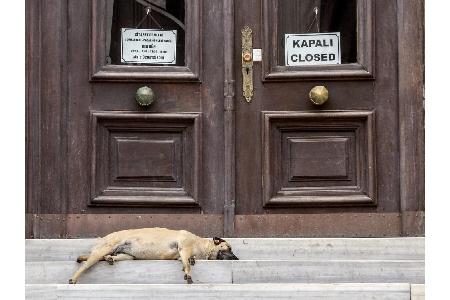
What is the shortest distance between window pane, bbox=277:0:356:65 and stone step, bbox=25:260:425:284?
1484 mm

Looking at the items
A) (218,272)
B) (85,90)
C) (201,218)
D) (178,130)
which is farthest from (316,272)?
(85,90)

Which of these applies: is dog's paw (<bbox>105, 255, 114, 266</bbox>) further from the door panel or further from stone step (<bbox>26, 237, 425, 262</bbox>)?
the door panel

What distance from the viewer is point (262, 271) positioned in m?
5.09

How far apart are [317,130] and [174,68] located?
39.6 inches

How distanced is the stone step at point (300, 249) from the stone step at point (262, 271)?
35cm

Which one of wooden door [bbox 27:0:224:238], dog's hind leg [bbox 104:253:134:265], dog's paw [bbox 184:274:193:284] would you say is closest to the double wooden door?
wooden door [bbox 27:0:224:238]

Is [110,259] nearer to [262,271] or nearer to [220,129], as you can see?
[262,271]

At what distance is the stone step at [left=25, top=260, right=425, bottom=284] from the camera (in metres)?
5.02

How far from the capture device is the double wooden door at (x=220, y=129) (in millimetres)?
5871

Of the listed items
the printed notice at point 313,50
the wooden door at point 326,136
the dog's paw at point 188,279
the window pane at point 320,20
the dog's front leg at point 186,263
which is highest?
the window pane at point 320,20

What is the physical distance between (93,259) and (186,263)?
0.51 meters

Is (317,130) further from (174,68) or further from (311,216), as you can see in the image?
(174,68)

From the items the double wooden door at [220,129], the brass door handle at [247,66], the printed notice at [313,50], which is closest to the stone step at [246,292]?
the double wooden door at [220,129]

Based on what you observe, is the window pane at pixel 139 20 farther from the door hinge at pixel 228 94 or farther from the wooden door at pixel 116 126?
the door hinge at pixel 228 94
